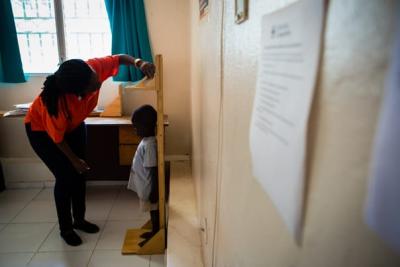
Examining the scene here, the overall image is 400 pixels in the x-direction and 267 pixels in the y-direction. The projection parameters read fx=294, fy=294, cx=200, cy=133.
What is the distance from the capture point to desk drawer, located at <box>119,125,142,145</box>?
2.59 metres

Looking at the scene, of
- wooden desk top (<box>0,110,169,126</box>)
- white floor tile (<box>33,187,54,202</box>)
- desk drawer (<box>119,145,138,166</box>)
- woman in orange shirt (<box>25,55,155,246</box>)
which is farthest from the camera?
white floor tile (<box>33,187,54,202</box>)

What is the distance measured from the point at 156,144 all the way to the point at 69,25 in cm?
176

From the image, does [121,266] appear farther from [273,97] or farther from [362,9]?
[362,9]

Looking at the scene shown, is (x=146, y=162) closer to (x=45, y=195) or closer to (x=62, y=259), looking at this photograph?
(x=62, y=259)

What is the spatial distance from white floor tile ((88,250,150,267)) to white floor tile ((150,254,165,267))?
27 millimetres

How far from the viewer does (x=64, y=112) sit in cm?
178

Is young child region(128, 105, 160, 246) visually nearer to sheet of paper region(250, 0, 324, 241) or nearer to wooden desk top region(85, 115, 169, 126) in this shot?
wooden desk top region(85, 115, 169, 126)

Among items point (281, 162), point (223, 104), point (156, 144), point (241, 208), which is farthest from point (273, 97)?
point (156, 144)

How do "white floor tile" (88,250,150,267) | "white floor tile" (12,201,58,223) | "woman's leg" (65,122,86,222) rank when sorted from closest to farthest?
"white floor tile" (88,250,150,267) < "woman's leg" (65,122,86,222) < "white floor tile" (12,201,58,223)

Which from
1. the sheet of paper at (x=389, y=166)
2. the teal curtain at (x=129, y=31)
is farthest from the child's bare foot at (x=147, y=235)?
the sheet of paper at (x=389, y=166)

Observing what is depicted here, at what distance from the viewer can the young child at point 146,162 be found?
1.83 m

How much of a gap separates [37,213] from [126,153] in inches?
35.0

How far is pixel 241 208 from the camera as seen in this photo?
688 mm

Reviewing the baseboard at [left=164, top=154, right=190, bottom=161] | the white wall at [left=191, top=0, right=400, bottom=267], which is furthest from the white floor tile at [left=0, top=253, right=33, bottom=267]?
the white wall at [left=191, top=0, right=400, bottom=267]
